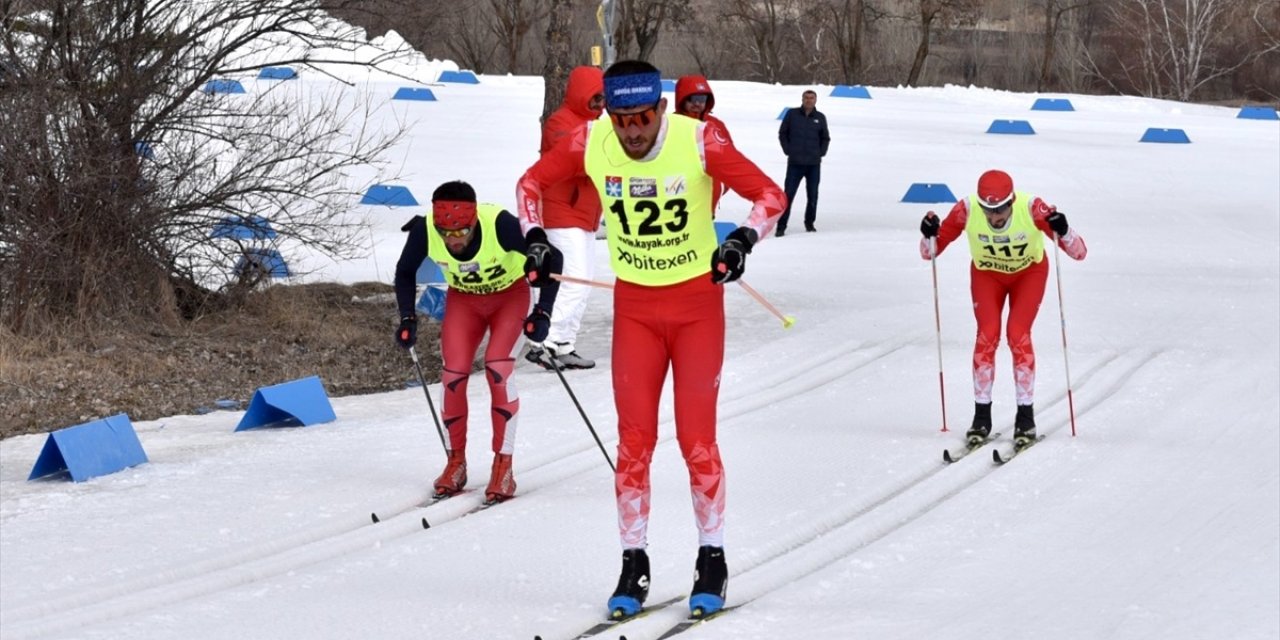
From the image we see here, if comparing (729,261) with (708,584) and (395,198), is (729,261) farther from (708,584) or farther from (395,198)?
(395,198)

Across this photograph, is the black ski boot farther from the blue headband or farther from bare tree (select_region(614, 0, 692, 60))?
bare tree (select_region(614, 0, 692, 60))

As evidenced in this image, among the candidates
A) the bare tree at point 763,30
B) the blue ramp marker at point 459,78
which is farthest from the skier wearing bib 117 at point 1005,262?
the bare tree at point 763,30

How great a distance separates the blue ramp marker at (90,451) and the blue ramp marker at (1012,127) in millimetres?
25327

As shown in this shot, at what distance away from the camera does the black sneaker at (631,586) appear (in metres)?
6.57

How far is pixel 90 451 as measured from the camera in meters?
9.55

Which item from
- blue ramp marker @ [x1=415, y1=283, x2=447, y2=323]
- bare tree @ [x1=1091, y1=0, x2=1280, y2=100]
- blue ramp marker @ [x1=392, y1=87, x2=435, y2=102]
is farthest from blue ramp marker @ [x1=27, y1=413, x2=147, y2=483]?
bare tree @ [x1=1091, y1=0, x2=1280, y2=100]

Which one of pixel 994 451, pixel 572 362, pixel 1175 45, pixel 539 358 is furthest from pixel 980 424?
pixel 1175 45

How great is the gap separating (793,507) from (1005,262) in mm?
2593

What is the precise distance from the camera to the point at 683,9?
4769 cm

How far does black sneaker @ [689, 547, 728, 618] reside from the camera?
6.58 meters

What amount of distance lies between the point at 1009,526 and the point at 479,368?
248 inches

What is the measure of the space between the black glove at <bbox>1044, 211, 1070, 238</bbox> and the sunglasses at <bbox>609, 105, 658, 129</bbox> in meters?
4.10

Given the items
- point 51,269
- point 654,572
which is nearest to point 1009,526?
point 654,572

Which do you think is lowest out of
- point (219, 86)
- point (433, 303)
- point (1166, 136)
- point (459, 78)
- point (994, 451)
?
point (994, 451)
